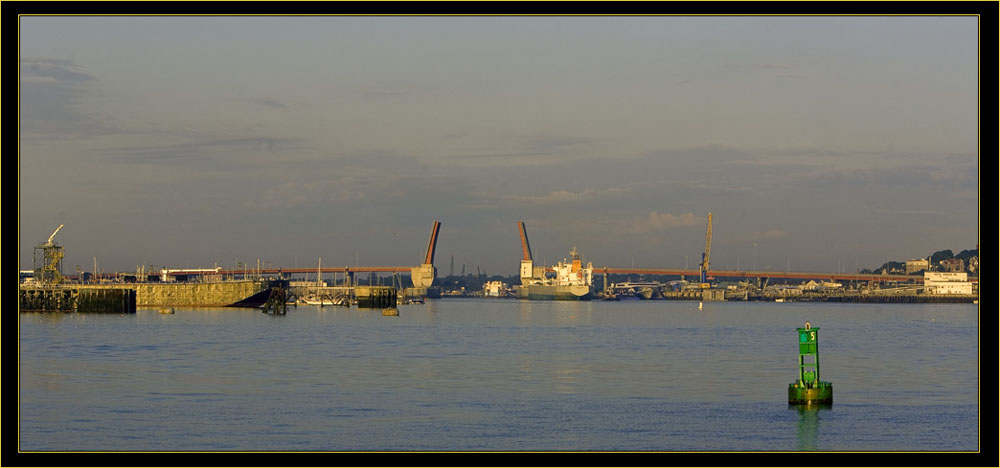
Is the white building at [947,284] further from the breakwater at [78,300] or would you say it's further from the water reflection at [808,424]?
the water reflection at [808,424]

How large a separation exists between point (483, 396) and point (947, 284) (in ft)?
544

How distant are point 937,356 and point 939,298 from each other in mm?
136370

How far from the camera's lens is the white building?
18038cm

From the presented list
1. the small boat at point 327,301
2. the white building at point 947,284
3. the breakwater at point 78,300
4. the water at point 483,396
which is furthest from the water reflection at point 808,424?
the white building at point 947,284

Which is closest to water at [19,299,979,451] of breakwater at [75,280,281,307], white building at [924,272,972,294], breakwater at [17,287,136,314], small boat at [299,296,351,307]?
breakwater at [17,287,136,314]

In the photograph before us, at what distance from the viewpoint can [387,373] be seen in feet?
129

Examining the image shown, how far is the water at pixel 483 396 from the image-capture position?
24141mm

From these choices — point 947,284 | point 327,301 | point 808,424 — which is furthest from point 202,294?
A: point 947,284

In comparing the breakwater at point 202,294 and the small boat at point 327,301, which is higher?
the breakwater at point 202,294

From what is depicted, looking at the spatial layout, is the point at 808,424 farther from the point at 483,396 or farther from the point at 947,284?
the point at 947,284

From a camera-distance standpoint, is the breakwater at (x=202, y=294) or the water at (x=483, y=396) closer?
the water at (x=483, y=396)

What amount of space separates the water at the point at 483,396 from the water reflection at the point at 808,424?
81 millimetres

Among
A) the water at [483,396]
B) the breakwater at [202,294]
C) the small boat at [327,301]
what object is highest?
the breakwater at [202,294]

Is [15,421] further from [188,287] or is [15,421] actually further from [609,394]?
[188,287]
